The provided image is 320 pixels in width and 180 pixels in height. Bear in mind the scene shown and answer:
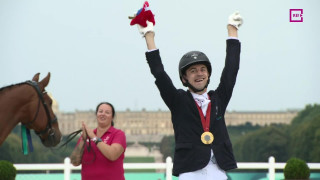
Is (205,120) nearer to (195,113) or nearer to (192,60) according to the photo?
(195,113)

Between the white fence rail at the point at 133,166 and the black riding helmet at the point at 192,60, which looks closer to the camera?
the black riding helmet at the point at 192,60

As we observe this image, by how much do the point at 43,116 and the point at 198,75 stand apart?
1535 mm

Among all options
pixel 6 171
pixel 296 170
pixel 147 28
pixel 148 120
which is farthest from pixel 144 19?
pixel 148 120

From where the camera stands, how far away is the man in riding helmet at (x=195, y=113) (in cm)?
377

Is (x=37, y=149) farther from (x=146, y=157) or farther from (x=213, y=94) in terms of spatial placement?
(x=213, y=94)

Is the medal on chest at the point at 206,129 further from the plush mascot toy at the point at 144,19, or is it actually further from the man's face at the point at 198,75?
the plush mascot toy at the point at 144,19

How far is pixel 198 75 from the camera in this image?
3.93 metres

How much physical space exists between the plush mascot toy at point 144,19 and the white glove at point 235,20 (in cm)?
56

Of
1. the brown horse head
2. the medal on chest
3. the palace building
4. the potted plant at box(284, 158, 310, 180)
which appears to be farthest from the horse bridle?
the palace building

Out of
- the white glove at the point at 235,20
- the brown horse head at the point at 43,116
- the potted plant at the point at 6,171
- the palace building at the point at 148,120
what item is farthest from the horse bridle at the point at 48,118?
the palace building at the point at 148,120

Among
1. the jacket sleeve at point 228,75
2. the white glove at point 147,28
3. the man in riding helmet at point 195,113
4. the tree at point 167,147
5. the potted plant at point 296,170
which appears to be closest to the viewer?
the man in riding helmet at point 195,113

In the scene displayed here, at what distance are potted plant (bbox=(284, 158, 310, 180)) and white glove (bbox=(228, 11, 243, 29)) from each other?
8.76 metres

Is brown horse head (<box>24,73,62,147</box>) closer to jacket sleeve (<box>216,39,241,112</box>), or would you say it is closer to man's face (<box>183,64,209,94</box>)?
man's face (<box>183,64,209,94</box>)

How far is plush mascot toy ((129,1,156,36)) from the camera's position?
383 centimetres
